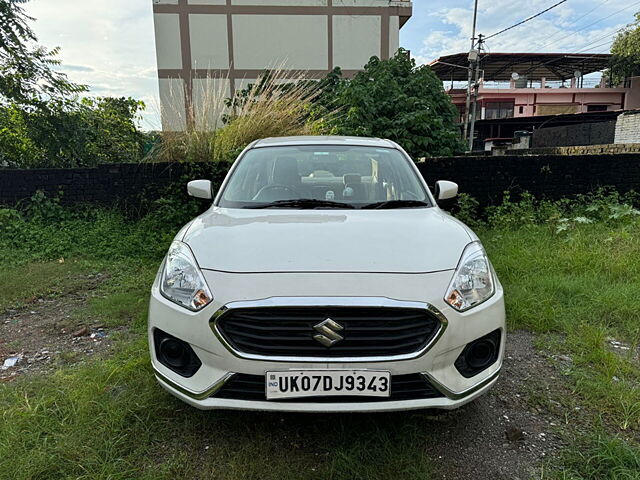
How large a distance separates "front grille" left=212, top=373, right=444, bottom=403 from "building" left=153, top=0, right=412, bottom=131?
1869cm

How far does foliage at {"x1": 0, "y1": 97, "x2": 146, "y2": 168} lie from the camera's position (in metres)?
6.11

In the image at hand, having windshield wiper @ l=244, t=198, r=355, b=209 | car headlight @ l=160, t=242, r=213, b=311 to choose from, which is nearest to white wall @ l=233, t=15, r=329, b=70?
windshield wiper @ l=244, t=198, r=355, b=209

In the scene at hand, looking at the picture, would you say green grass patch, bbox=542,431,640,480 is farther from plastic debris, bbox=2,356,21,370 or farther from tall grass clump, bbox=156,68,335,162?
tall grass clump, bbox=156,68,335,162

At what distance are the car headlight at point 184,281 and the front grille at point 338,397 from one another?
340 millimetres

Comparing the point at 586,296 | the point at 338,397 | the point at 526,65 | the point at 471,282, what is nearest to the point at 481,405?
the point at 471,282

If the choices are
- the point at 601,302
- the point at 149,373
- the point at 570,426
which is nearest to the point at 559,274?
the point at 601,302

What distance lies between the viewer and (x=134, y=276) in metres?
4.36

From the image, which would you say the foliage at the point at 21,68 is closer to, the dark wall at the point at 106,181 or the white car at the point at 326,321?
the dark wall at the point at 106,181

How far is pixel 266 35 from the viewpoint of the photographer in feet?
63.4

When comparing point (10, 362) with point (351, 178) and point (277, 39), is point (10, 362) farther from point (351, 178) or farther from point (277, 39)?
point (277, 39)

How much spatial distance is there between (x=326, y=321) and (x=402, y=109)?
5.80 meters

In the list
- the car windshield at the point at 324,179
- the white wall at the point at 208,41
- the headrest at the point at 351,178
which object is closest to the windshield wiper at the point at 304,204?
the car windshield at the point at 324,179

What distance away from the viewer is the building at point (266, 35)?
18.9 m

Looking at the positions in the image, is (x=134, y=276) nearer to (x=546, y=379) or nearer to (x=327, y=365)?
(x=327, y=365)
